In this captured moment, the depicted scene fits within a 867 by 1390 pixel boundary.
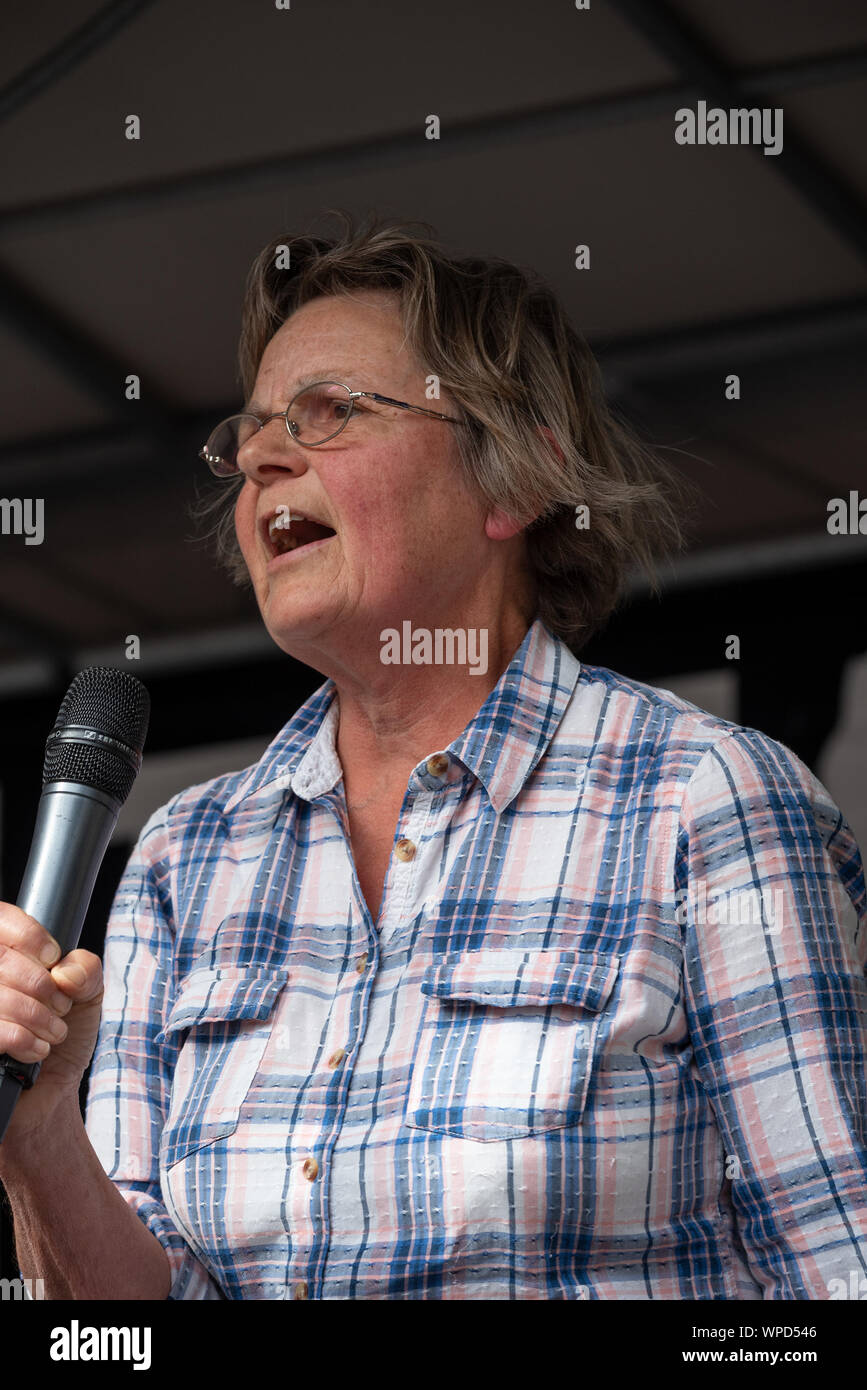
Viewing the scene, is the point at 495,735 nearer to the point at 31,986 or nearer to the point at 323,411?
the point at 323,411

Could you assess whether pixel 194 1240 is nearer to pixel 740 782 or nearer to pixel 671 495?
pixel 740 782

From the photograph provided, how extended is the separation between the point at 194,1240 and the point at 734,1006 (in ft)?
1.67

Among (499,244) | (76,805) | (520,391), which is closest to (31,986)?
(76,805)

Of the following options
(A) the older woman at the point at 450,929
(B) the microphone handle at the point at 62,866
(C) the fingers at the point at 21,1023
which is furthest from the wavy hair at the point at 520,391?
(C) the fingers at the point at 21,1023

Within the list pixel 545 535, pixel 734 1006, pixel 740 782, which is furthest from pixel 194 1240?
pixel 545 535

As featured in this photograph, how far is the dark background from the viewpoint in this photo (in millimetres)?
1777

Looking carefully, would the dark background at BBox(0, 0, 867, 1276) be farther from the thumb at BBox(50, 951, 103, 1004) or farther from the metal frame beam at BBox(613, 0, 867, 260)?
the thumb at BBox(50, 951, 103, 1004)

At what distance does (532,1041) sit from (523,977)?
0.17 feet

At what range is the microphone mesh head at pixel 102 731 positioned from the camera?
1.00 meters

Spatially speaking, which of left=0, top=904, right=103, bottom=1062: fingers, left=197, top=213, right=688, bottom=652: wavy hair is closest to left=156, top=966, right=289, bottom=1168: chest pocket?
left=0, top=904, right=103, bottom=1062: fingers

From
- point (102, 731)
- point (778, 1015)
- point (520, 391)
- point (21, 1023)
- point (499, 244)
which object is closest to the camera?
point (21, 1023)

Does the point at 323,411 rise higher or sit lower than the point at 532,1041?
higher

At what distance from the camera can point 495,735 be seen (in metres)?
1.40

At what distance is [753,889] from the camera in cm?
123
